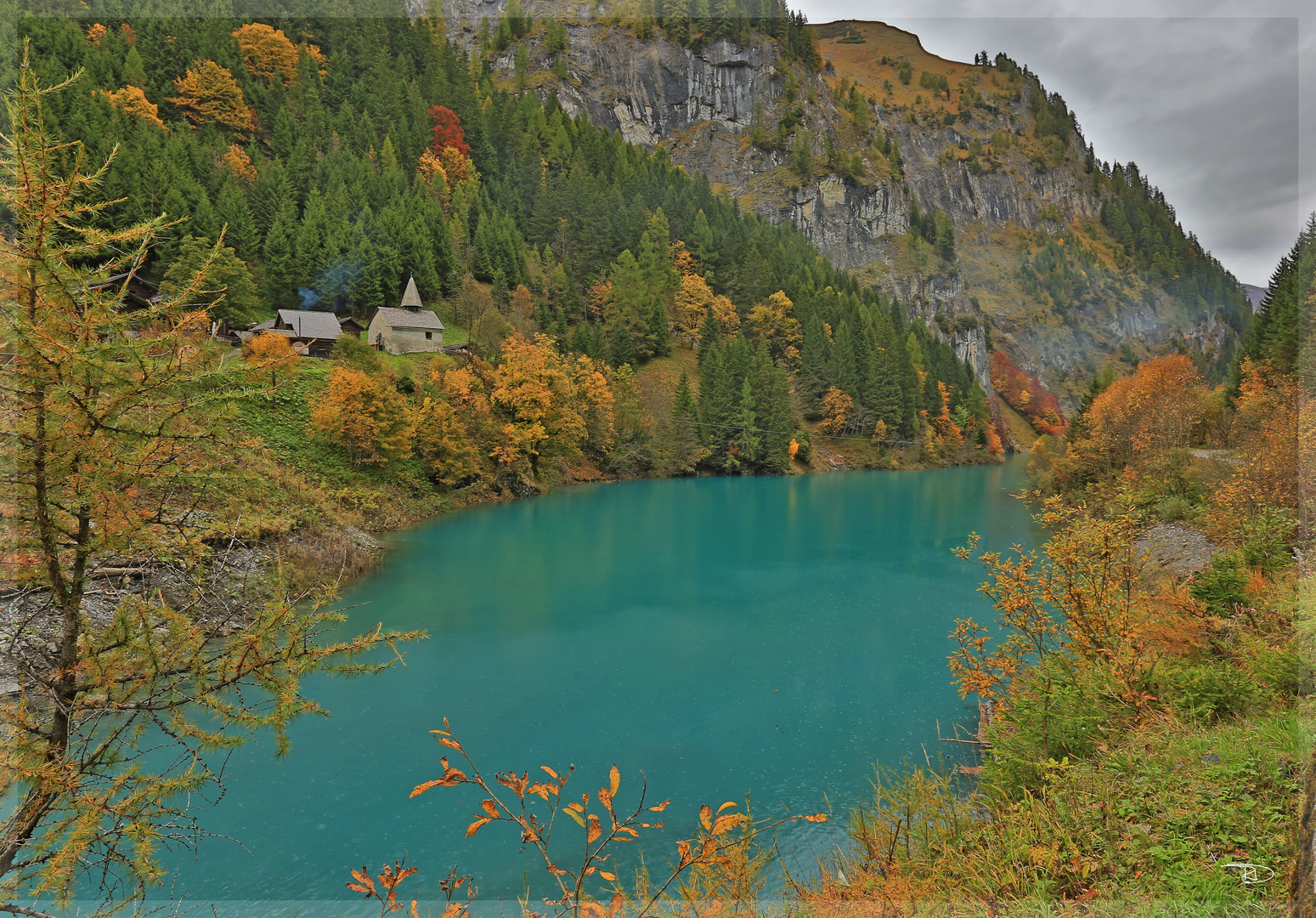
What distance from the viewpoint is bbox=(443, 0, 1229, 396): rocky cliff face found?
388 ft

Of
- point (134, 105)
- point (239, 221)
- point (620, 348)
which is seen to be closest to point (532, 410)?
point (620, 348)

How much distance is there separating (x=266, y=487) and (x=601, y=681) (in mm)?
9233

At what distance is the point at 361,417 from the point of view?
26719mm

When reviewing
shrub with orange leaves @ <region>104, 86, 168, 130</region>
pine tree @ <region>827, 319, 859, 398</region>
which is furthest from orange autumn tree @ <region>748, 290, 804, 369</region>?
shrub with orange leaves @ <region>104, 86, 168, 130</region>

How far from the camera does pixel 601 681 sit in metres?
11.6

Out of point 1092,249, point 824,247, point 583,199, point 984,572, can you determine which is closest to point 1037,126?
point 1092,249

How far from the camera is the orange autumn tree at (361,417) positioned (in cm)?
2681

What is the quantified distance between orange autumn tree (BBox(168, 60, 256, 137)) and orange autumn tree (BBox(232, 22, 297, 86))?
8739mm

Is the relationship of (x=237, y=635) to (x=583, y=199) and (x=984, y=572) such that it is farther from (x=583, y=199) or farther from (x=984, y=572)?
(x=583, y=199)

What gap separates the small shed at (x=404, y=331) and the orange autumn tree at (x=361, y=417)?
1344 cm

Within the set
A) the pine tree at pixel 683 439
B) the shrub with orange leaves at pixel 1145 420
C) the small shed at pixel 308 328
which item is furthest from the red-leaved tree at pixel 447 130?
the shrub with orange leaves at pixel 1145 420

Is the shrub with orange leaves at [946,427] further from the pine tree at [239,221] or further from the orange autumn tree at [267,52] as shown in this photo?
the orange autumn tree at [267,52]

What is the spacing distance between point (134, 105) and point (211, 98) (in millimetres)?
9087

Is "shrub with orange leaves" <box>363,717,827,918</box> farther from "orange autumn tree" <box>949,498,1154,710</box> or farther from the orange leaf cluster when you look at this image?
the orange leaf cluster
